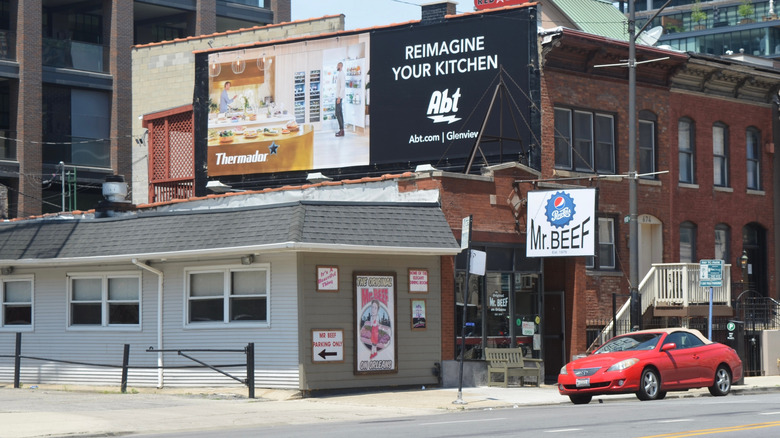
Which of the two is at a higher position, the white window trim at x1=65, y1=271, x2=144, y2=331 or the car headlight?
the white window trim at x1=65, y1=271, x2=144, y2=331

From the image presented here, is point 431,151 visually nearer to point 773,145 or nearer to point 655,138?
point 655,138

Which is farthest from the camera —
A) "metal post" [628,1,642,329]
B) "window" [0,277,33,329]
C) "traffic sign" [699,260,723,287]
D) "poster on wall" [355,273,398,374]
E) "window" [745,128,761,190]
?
"window" [745,128,761,190]

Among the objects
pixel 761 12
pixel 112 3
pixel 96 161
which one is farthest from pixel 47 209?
pixel 761 12

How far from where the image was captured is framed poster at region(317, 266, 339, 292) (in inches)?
952

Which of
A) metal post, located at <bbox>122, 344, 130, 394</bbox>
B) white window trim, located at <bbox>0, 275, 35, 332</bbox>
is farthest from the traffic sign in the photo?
white window trim, located at <bbox>0, 275, 35, 332</bbox>

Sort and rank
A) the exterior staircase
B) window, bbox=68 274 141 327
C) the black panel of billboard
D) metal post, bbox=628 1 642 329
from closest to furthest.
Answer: window, bbox=68 274 141 327 < metal post, bbox=628 1 642 329 < the black panel of billboard < the exterior staircase

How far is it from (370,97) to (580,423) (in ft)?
57.2

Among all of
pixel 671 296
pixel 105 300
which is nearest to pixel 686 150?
pixel 671 296

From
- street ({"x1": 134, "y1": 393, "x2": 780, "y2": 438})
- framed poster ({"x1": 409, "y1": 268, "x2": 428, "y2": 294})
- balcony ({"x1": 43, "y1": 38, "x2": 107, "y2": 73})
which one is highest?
balcony ({"x1": 43, "y1": 38, "x2": 107, "y2": 73})

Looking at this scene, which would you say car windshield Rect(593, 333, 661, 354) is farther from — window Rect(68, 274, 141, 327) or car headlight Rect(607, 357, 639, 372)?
window Rect(68, 274, 141, 327)

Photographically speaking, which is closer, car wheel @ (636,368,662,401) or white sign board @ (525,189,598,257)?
car wheel @ (636,368,662,401)

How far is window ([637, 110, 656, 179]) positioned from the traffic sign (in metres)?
5.50

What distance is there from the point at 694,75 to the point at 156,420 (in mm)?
22317

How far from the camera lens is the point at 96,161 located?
53.9 metres
